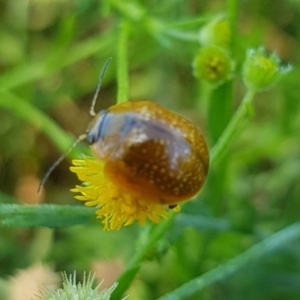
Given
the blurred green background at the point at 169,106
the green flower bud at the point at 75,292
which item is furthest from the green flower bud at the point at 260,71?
the green flower bud at the point at 75,292

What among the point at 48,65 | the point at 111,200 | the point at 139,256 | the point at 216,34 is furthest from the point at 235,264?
the point at 48,65

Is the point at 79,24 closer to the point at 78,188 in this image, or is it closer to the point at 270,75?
the point at 270,75

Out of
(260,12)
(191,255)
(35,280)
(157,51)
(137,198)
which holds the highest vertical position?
(260,12)

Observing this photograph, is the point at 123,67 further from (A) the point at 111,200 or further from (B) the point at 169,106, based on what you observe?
(B) the point at 169,106

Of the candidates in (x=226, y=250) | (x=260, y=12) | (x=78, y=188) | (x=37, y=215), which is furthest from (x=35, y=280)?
(x=260, y=12)

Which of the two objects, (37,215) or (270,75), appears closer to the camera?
(37,215)

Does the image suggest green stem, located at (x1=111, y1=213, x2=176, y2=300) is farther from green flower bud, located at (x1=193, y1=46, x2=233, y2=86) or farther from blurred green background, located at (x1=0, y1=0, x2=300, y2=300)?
green flower bud, located at (x1=193, y1=46, x2=233, y2=86)
